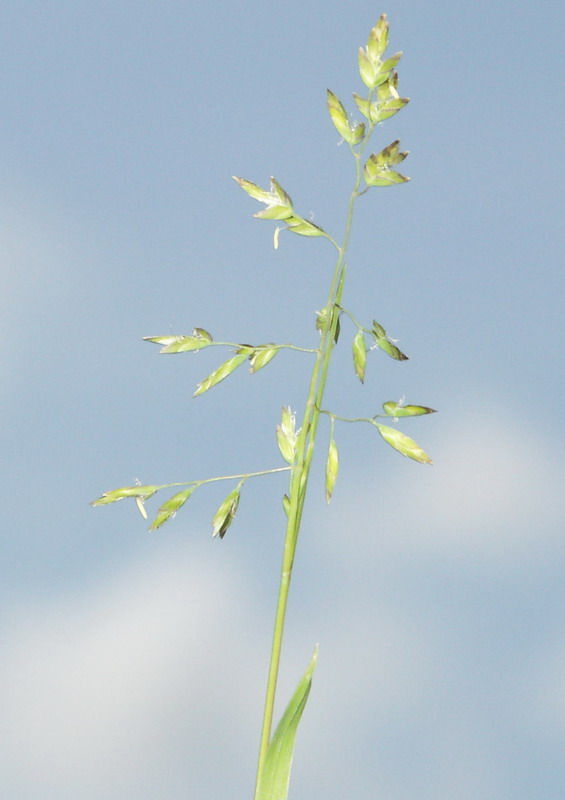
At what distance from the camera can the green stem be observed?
1313 millimetres

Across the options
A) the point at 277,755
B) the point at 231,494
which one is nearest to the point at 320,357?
the point at 231,494

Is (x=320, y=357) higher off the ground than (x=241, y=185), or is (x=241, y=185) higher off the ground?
(x=241, y=185)

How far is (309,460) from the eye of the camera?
4.58 ft

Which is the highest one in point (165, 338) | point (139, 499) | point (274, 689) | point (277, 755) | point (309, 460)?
point (165, 338)

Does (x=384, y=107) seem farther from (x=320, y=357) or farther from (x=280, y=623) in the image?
(x=280, y=623)

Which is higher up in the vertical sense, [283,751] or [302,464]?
[302,464]

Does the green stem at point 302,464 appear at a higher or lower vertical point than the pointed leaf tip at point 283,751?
higher

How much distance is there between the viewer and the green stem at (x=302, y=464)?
1.31m

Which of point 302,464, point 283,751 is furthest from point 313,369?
point 283,751

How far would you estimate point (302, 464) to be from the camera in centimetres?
139

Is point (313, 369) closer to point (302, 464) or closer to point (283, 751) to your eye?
point (302, 464)

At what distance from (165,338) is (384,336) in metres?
0.36

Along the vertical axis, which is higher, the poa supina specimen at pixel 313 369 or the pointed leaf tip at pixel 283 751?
the poa supina specimen at pixel 313 369

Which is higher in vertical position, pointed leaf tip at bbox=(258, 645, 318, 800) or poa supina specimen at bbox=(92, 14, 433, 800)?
poa supina specimen at bbox=(92, 14, 433, 800)
